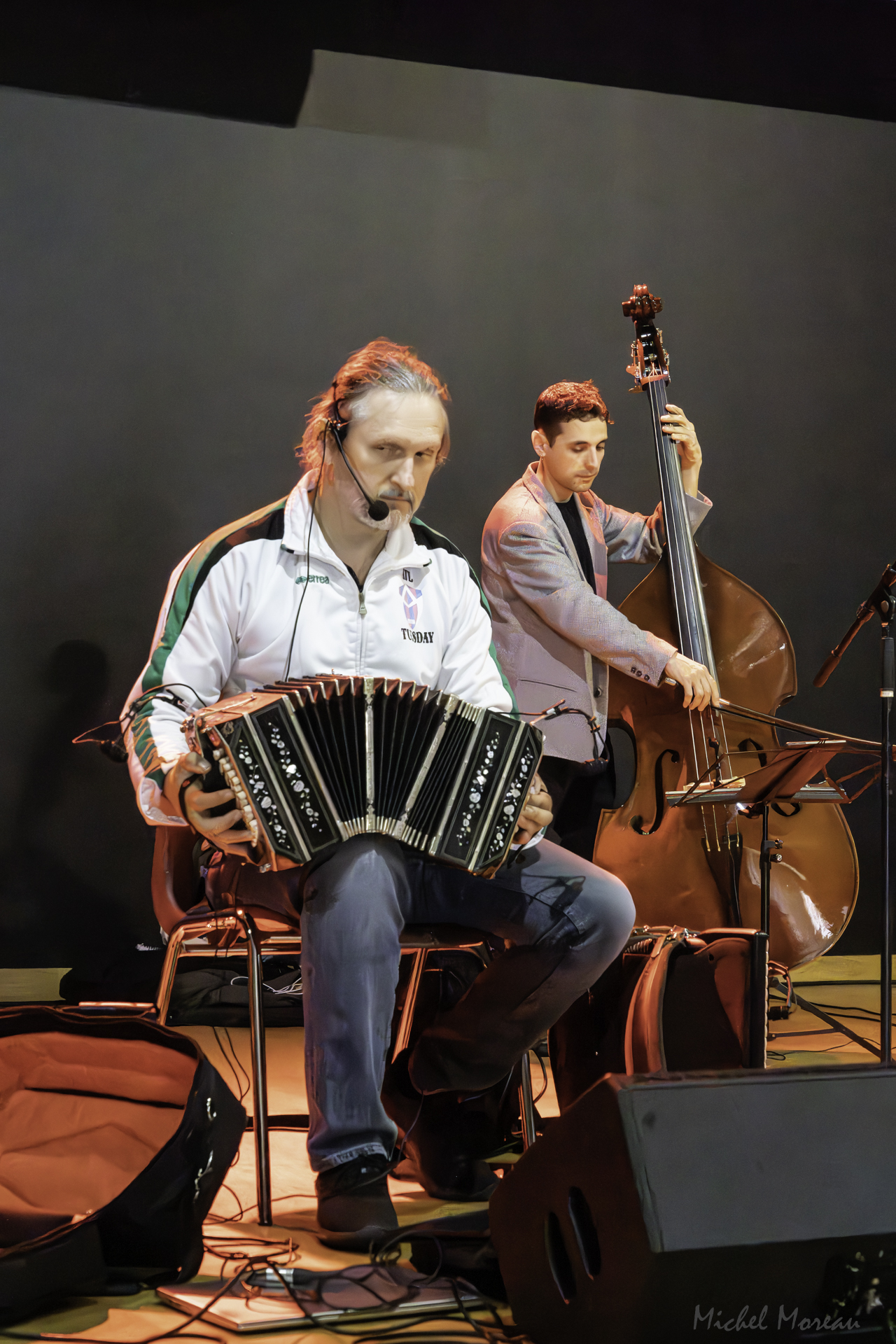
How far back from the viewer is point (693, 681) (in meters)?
2.62

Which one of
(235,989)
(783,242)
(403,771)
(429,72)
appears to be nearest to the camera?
(403,771)

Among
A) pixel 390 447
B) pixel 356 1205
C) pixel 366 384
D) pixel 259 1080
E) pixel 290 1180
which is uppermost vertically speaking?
pixel 366 384

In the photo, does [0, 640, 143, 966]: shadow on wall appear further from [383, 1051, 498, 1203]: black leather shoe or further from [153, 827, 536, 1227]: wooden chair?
[383, 1051, 498, 1203]: black leather shoe

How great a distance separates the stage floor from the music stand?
490 mm

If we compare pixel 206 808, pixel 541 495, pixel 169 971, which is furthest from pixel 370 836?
pixel 541 495

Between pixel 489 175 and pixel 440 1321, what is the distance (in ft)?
10.8

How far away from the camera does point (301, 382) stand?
3.51 meters

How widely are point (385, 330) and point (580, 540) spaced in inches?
38.8

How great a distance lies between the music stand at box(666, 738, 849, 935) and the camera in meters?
1.95

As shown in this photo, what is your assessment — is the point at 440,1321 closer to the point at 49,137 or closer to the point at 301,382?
the point at 301,382

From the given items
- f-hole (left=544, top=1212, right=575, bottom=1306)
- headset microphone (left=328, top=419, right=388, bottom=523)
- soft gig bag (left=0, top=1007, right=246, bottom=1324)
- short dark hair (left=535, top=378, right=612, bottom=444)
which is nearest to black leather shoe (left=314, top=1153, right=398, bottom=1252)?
soft gig bag (left=0, top=1007, right=246, bottom=1324)

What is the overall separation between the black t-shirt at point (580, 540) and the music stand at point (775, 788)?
0.95 m

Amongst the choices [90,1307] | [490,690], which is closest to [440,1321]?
[90,1307]

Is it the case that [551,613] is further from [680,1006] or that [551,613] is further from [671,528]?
[680,1006]
